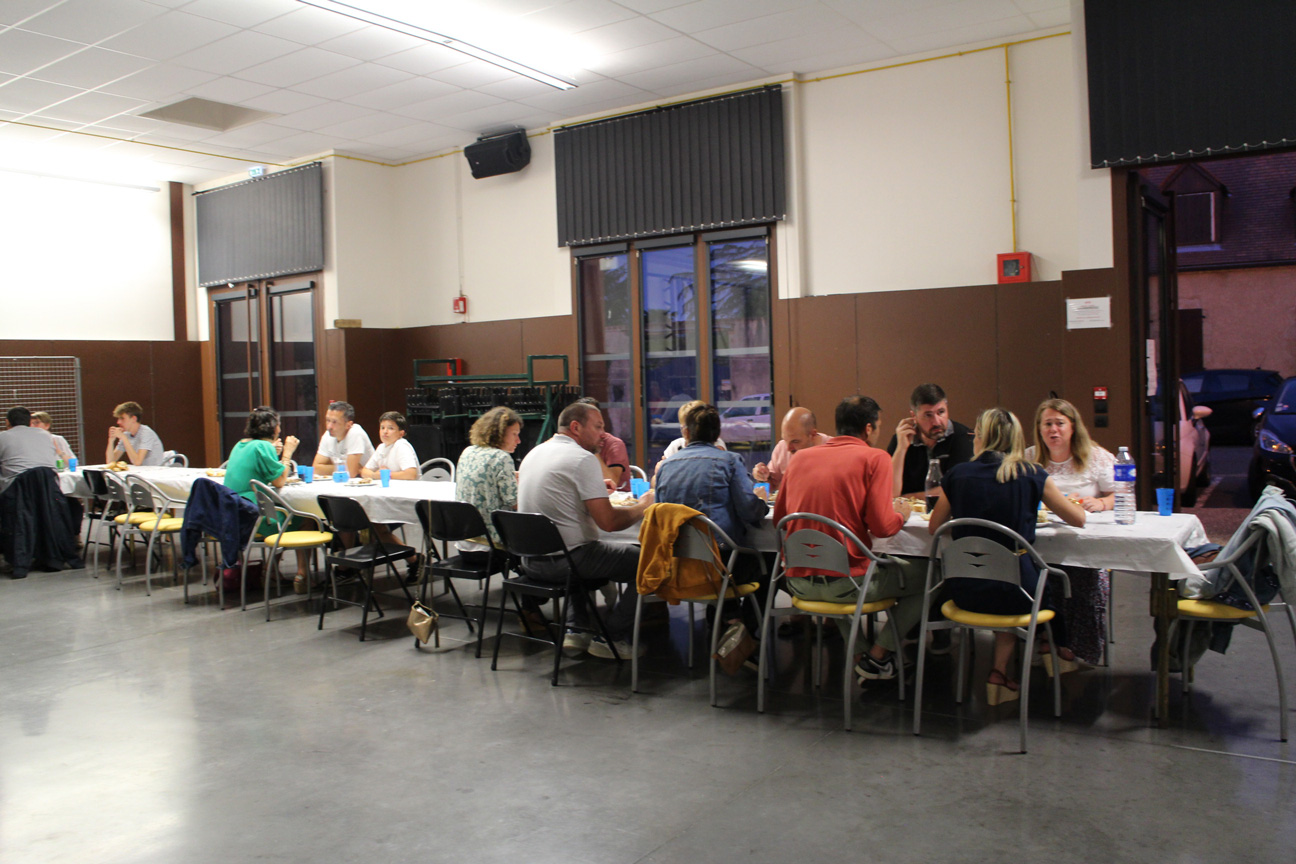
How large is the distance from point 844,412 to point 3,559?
328 inches

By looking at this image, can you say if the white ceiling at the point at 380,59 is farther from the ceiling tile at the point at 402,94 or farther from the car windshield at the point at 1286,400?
the car windshield at the point at 1286,400

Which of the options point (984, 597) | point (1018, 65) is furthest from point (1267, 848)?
point (1018, 65)

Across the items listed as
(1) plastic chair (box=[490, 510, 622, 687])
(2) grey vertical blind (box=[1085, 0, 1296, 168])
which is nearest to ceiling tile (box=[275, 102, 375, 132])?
(1) plastic chair (box=[490, 510, 622, 687])

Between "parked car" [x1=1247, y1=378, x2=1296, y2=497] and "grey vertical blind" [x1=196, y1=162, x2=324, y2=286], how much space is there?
9482 mm

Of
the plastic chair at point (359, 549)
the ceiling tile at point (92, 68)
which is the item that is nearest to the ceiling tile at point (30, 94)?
the ceiling tile at point (92, 68)

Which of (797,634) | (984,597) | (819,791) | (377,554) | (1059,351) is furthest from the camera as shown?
(1059,351)

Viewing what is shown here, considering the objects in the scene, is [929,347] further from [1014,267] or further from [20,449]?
[20,449]

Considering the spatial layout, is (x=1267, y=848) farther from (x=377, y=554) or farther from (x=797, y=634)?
(x=377, y=554)

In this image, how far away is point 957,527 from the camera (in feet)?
12.6

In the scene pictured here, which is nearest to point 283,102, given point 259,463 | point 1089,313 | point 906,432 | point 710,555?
point 259,463

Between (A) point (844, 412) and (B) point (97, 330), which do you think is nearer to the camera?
(A) point (844, 412)

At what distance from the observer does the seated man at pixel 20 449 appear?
797 centimetres

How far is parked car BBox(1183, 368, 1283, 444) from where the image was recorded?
14.6 m

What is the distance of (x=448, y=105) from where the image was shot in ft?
29.5
